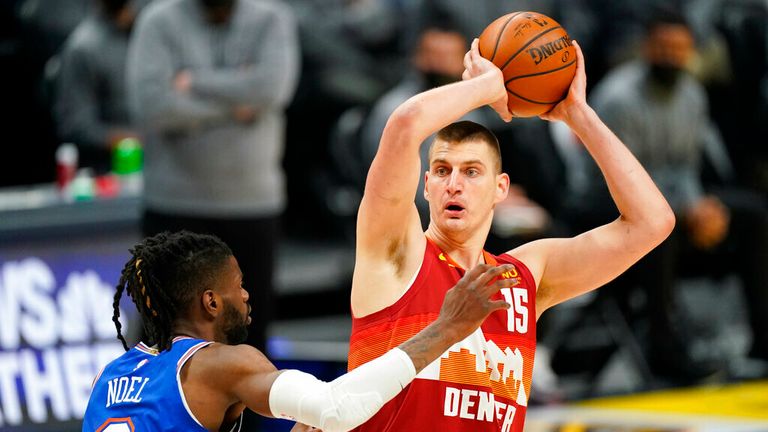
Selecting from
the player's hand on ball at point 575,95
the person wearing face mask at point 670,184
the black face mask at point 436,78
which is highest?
the player's hand on ball at point 575,95

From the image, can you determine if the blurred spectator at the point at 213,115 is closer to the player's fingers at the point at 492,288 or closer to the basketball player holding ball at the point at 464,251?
the basketball player holding ball at the point at 464,251

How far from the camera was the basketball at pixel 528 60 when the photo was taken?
16.2 ft

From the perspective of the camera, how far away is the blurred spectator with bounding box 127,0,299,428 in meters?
8.10

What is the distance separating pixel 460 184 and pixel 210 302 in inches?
36.0

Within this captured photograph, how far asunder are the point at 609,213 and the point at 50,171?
12.3 ft

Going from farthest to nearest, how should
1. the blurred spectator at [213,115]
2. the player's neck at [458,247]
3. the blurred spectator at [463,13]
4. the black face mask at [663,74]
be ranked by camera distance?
1. the black face mask at [663,74]
2. the blurred spectator at [463,13]
3. the blurred spectator at [213,115]
4. the player's neck at [458,247]

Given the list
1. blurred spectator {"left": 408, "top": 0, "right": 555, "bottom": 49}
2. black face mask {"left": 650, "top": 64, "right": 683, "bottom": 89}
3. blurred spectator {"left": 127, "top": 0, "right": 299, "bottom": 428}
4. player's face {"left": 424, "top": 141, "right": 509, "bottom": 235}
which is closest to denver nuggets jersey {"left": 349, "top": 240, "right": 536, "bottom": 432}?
player's face {"left": 424, "top": 141, "right": 509, "bottom": 235}

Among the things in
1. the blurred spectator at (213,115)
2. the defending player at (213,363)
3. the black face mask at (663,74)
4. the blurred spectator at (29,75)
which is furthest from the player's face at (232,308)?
the black face mask at (663,74)

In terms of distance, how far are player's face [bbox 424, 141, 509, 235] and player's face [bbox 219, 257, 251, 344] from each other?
2.38ft

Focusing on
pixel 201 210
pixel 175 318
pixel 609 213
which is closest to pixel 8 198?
pixel 201 210

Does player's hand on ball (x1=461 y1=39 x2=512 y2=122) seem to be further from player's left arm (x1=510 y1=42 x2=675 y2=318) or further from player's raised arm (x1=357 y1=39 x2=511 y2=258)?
player's left arm (x1=510 y1=42 x2=675 y2=318)

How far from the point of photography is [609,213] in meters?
9.81

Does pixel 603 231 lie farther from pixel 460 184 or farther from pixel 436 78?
pixel 436 78

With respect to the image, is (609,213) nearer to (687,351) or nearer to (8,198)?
(687,351)
